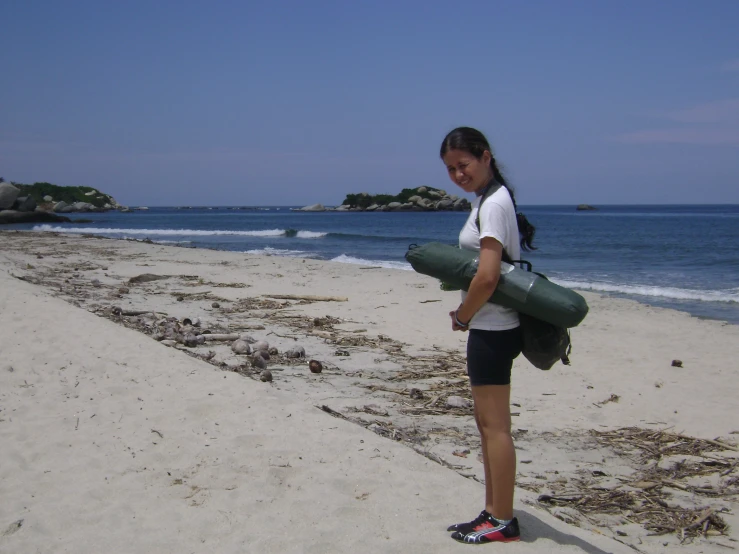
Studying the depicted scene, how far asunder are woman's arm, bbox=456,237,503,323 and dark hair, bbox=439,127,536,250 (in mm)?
239

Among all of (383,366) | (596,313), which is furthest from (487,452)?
(596,313)

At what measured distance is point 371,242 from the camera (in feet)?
123

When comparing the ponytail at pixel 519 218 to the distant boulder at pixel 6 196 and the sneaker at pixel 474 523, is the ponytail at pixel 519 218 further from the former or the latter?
the distant boulder at pixel 6 196

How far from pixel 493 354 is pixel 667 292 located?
1465 centimetres

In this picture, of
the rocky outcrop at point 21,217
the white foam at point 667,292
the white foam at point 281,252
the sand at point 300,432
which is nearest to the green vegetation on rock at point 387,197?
the rocky outcrop at point 21,217

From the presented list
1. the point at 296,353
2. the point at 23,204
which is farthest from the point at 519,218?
the point at 23,204

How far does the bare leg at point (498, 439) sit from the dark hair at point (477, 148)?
0.72m

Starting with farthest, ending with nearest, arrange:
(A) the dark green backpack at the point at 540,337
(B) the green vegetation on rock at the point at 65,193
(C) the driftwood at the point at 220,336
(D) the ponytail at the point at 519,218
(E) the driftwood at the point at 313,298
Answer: (B) the green vegetation on rock at the point at 65,193 → (E) the driftwood at the point at 313,298 → (C) the driftwood at the point at 220,336 → (D) the ponytail at the point at 519,218 → (A) the dark green backpack at the point at 540,337

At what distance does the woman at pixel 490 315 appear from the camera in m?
2.73

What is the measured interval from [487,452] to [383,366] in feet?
13.4

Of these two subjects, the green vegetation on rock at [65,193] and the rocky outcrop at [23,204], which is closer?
the rocky outcrop at [23,204]

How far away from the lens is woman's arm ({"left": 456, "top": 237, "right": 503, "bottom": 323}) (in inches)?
106

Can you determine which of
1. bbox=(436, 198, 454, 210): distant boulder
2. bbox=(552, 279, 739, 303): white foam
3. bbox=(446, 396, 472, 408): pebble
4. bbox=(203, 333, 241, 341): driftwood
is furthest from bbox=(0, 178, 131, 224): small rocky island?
bbox=(436, 198, 454, 210): distant boulder

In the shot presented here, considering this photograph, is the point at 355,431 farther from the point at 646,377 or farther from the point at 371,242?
the point at 371,242
